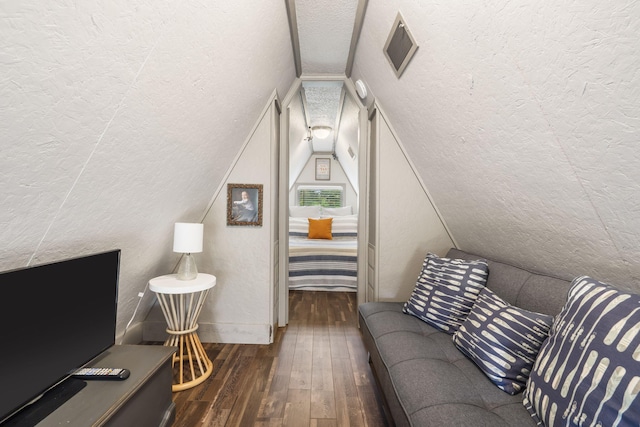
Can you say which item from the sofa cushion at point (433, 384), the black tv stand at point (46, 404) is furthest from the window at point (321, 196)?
the black tv stand at point (46, 404)

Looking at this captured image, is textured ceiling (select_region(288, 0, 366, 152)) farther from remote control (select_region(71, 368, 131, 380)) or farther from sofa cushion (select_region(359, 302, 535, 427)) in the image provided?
remote control (select_region(71, 368, 131, 380))

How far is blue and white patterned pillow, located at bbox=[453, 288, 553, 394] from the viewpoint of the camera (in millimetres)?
1170

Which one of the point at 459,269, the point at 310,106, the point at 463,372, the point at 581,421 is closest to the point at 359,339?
the point at 459,269

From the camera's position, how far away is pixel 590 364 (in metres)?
0.85

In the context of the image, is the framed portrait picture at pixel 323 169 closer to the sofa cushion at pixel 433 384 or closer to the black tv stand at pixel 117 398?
the sofa cushion at pixel 433 384

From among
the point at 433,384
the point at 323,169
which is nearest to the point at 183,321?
the point at 433,384

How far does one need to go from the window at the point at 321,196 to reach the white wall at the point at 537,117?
4299 millimetres

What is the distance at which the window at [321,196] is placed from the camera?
6.28 meters

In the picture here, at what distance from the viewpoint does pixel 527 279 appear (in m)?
1.50

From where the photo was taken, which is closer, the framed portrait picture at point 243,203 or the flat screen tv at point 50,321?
the flat screen tv at point 50,321

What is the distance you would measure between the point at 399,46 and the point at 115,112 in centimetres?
146

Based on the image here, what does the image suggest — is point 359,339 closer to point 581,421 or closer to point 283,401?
point 283,401

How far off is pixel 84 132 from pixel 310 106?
326 cm

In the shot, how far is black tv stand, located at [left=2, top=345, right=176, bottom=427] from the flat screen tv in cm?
6
